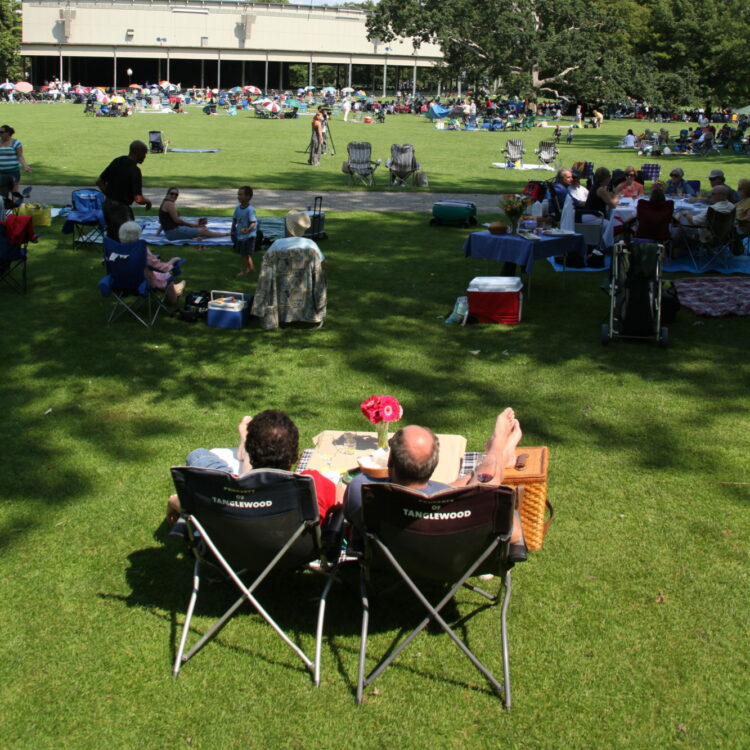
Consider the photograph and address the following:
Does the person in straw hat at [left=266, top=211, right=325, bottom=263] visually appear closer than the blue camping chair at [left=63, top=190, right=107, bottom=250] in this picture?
Yes

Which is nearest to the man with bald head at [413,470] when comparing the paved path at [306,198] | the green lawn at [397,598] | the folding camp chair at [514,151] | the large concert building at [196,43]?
the green lawn at [397,598]

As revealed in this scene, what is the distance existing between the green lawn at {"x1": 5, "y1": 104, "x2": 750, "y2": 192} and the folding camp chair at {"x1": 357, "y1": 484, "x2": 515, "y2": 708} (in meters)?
16.6

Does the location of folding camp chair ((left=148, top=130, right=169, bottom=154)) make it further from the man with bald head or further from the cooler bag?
the man with bald head

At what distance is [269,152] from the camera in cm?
2862

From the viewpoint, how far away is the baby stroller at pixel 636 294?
921cm

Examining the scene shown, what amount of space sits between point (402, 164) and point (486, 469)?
1701cm

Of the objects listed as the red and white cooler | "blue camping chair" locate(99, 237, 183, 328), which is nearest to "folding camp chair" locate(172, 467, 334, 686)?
"blue camping chair" locate(99, 237, 183, 328)

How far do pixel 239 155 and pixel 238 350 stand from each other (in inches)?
754

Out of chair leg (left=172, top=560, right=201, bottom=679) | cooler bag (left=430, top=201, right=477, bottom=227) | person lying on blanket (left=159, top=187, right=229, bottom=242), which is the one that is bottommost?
chair leg (left=172, top=560, right=201, bottom=679)

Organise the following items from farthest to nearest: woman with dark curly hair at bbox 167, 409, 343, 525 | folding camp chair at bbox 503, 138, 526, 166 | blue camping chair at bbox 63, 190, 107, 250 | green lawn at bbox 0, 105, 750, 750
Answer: folding camp chair at bbox 503, 138, 526, 166 < blue camping chair at bbox 63, 190, 107, 250 < woman with dark curly hair at bbox 167, 409, 343, 525 < green lawn at bbox 0, 105, 750, 750

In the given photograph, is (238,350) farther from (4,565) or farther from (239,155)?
(239,155)

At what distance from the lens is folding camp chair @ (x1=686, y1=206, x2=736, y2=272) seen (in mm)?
12742

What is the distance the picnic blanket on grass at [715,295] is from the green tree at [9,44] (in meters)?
79.4

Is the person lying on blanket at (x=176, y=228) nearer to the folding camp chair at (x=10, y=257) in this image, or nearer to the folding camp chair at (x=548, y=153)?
the folding camp chair at (x=10, y=257)
